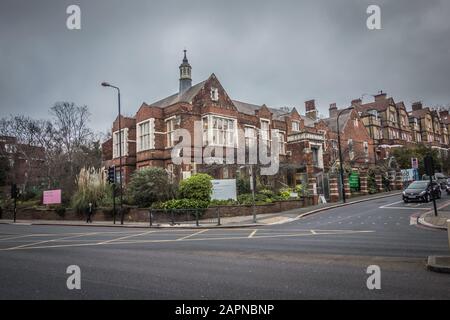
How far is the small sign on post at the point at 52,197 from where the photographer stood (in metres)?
31.8

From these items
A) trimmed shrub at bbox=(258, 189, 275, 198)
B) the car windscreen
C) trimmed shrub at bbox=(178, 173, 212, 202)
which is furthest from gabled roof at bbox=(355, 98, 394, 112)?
trimmed shrub at bbox=(178, 173, 212, 202)

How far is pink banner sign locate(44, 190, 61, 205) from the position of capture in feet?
104

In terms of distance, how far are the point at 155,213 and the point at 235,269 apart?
16.9m

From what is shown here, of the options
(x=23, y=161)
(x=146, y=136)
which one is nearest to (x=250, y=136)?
(x=146, y=136)

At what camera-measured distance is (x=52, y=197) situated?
32062 mm

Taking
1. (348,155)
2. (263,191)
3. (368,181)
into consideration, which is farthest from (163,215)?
(348,155)

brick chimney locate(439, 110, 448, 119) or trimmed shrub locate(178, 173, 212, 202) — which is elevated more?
brick chimney locate(439, 110, 448, 119)

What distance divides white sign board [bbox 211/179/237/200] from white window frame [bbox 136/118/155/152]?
9.02 m

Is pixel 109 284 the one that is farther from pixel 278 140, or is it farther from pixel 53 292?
pixel 278 140

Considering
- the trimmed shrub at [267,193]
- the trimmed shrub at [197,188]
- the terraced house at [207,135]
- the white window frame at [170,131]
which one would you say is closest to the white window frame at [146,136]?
the terraced house at [207,135]

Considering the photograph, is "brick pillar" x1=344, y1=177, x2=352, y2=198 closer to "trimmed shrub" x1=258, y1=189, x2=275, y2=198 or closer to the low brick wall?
the low brick wall

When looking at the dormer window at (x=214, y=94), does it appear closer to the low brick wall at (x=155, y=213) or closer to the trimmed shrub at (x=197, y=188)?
the trimmed shrub at (x=197, y=188)

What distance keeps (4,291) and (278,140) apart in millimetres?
35383
